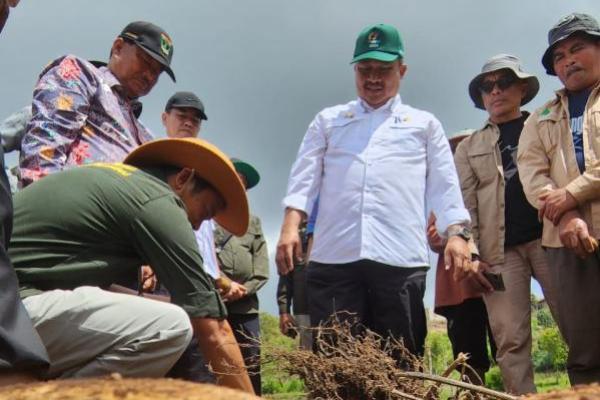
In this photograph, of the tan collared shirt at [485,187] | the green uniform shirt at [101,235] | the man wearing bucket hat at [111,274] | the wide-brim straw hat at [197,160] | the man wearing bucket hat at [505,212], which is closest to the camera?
the man wearing bucket hat at [111,274]

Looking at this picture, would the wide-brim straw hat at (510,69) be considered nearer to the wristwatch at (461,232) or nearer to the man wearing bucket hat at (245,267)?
the wristwatch at (461,232)

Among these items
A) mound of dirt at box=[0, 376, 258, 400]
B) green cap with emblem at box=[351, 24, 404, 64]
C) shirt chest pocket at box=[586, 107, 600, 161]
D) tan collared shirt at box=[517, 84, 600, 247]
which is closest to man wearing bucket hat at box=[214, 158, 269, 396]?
green cap with emblem at box=[351, 24, 404, 64]

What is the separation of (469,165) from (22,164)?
2427mm

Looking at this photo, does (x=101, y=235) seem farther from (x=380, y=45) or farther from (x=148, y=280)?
(x=380, y=45)

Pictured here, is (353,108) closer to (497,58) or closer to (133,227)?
(497,58)

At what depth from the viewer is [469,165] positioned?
13.8ft

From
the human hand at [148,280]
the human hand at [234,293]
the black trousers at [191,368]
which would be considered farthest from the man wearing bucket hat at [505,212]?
the human hand at [148,280]

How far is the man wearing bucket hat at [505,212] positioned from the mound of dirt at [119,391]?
277 cm

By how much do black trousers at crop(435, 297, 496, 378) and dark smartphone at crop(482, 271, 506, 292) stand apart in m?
0.41

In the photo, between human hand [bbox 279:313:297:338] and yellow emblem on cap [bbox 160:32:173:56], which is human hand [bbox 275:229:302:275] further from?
human hand [bbox 279:313:297:338]

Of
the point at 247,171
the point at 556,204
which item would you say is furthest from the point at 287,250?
the point at 247,171

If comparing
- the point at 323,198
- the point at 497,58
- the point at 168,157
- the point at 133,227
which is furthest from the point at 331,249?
the point at 497,58

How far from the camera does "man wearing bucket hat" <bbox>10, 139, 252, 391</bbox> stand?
2.28m

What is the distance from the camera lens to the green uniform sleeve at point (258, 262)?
4.96 m
